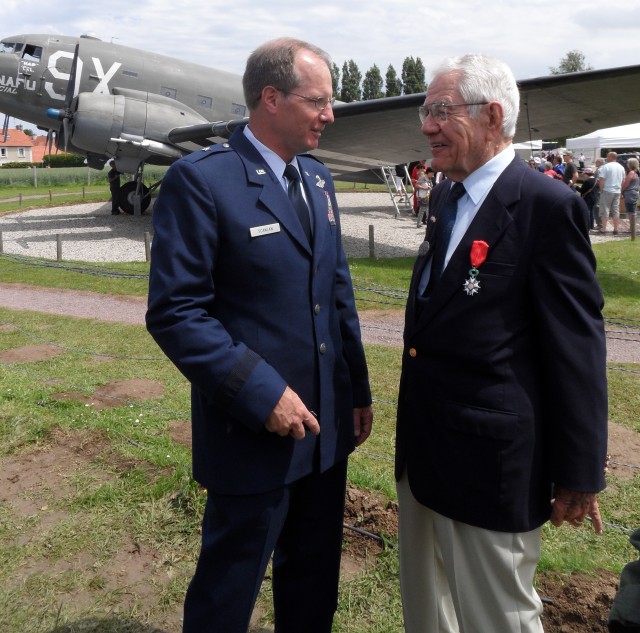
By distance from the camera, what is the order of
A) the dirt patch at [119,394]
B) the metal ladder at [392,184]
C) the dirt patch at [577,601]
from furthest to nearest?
the metal ladder at [392,184]
the dirt patch at [119,394]
the dirt patch at [577,601]

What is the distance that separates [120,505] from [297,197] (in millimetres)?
2383

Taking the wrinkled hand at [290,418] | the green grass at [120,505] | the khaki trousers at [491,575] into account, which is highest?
the wrinkled hand at [290,418]

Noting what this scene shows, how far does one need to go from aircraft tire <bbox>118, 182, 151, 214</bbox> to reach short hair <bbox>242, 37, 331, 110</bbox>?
1942 cm

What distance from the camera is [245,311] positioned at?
7.19 feet

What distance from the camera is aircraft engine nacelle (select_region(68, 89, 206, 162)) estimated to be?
16844mm

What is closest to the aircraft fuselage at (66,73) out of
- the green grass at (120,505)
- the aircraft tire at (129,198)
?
the aircraft tire at (129,198)

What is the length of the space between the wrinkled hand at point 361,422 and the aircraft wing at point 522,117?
1047 centimetres

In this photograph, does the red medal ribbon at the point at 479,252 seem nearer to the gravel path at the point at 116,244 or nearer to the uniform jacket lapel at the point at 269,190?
the uniform jacket lapel at the point at 269,190

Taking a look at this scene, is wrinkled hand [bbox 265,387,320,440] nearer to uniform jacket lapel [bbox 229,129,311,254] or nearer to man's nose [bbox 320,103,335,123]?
uniform jacket lapel [bbox 229,129,311,254]

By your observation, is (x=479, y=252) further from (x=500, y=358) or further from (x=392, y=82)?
(x=392, y=82)

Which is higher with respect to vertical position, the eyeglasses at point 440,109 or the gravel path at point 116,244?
the eyeglasses at point 440,109

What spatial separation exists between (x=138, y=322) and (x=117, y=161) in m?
10.4

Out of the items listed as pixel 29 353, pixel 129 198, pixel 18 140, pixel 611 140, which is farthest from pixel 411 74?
pixel 29 353

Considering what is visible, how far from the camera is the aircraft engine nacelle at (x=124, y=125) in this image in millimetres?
16844
